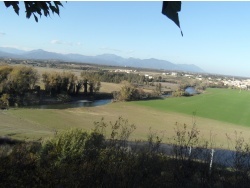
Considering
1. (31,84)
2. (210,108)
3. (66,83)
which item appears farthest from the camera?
(210,108)

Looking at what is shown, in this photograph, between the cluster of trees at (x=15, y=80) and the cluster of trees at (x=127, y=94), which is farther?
the cluster of trees at (x=127, y=94)

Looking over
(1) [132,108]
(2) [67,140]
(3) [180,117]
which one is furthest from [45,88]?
(2) [67,140]

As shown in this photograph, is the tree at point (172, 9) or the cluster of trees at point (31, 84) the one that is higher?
the tree at point (172, 9)

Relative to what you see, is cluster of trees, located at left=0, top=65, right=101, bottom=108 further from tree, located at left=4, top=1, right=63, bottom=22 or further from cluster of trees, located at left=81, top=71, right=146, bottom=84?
tree, located at left=4, top=1, right=63, bottom=22

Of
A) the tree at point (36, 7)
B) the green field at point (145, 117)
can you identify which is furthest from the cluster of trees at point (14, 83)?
the tree at point (36, 7)

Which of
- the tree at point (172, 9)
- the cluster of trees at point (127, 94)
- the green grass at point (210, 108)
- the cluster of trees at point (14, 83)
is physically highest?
the tree at point (172, 9)

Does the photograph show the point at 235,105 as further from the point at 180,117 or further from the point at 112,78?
the point at 112,78

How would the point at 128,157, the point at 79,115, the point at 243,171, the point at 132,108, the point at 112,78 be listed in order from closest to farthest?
the point at 243,171
the point at 128,157
the point at 79,115
the point at 132,108
the point at 112,78

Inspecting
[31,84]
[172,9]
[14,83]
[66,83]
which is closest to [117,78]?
[66,83]

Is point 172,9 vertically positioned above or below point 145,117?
above

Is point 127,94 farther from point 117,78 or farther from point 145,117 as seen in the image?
point 117,78

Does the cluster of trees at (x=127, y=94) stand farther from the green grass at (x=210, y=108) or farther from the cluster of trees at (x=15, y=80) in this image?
the cluster of trees at (x=15, y=80)
